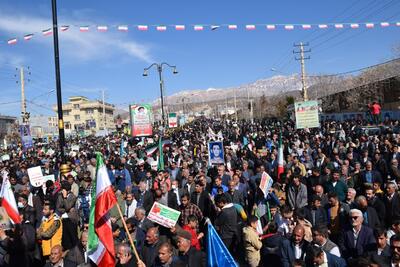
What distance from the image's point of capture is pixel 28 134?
25250 mm

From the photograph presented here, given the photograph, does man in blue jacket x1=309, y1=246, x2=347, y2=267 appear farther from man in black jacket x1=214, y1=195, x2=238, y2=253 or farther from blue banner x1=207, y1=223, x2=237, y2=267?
man in black jacket x1=214, y1=195, x2=238, y2=253

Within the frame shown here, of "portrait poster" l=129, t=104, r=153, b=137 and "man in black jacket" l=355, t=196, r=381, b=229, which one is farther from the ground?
"portrait poster" l=129, t=104, r=153, b=137

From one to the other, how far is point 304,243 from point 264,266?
34.4 inches

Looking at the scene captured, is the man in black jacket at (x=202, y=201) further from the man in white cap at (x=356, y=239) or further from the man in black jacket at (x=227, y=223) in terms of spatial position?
the man in white cap at (x=356, y=239)

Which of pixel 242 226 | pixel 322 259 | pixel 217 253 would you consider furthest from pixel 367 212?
pixel 217 253

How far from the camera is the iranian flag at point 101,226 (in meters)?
5.11

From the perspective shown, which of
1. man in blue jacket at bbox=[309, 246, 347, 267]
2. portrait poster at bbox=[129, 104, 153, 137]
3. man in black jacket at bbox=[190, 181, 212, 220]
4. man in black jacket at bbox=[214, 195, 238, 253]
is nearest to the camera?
man in blue jacket at bbox=[309, 246, 347, 267]

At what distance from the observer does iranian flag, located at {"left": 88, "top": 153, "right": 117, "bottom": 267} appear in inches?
201

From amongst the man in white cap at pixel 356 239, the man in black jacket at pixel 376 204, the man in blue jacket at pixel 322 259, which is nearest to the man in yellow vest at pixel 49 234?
the man in blue jacket at pixel 322 259

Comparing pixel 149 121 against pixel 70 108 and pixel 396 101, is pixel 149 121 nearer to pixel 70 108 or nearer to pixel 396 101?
pixel 396 101

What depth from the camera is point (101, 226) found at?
5.20m

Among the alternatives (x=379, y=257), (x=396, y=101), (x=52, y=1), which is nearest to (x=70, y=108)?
(x=396, y=101)

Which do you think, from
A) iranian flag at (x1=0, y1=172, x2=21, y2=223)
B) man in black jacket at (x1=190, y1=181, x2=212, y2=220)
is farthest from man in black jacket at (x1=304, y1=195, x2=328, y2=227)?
iranian flag at (x1=0, y1=172, x2=21, y2=223)

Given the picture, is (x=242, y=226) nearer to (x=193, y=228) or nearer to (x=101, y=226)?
(x=193, y=228)
